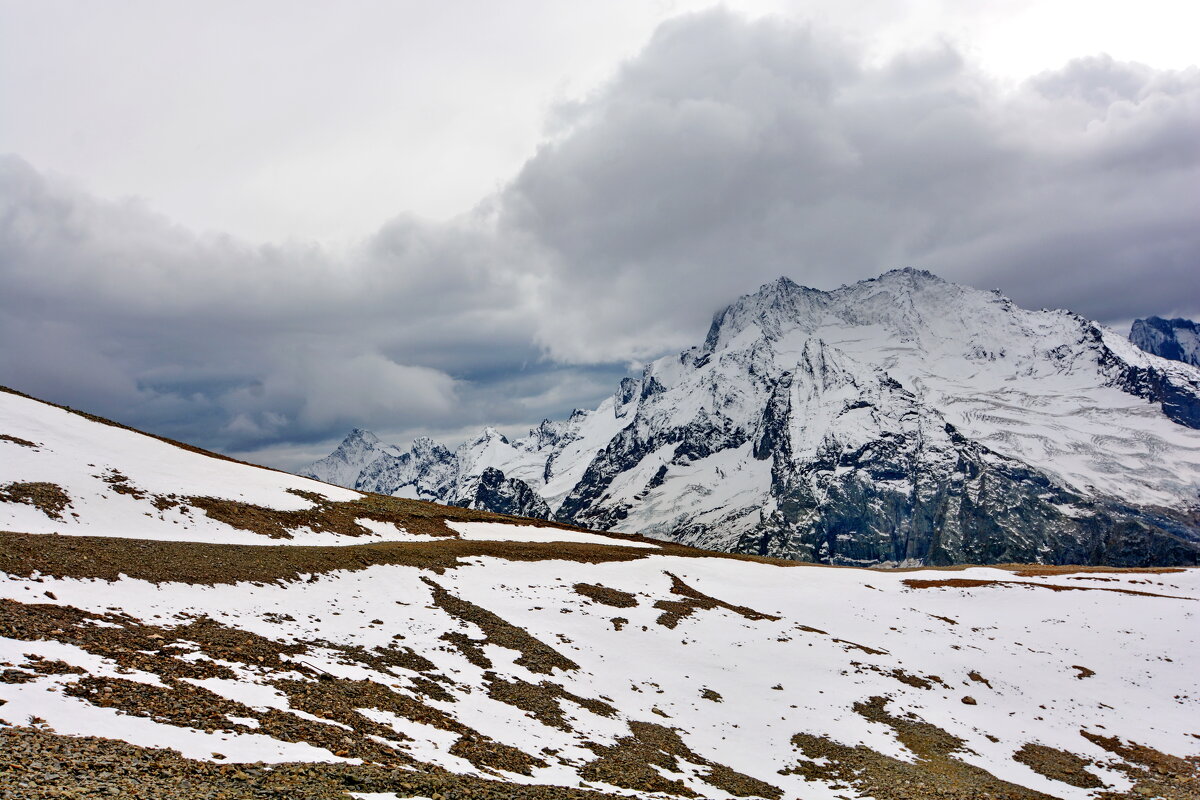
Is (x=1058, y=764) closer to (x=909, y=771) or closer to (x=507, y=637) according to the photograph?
(x=909, y=771)

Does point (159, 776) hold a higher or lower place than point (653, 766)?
higher

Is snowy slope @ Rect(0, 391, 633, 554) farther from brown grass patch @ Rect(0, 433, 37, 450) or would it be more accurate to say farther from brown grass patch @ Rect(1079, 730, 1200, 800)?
brown grass patch @ Rect(1079, 730, 1200, 800)

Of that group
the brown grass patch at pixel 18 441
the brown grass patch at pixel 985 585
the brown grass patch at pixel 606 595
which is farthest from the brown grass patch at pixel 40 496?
the brown grass patch at pixel 985 585

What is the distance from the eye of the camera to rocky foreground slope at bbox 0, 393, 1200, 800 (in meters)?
17.2

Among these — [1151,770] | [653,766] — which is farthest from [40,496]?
[1151,770]

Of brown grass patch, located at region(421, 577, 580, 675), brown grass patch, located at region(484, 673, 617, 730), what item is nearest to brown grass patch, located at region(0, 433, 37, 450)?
brown grass patch, located at region(421, 577, 580, 675)

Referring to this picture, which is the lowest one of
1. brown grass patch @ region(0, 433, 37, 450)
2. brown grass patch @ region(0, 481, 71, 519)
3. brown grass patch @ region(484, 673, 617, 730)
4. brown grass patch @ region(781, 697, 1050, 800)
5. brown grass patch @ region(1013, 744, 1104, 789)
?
brown grass patch @ region(1013, 744, 1104, 789)

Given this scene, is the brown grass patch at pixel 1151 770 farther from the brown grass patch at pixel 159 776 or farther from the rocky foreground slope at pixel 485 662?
the brown grass patch at pixel 159 776

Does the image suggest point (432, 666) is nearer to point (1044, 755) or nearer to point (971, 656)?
point (1044, 755)

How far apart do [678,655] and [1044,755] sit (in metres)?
19.2

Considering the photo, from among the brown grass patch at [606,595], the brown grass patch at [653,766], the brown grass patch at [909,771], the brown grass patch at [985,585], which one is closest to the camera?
the brown grass patch at [653,766]

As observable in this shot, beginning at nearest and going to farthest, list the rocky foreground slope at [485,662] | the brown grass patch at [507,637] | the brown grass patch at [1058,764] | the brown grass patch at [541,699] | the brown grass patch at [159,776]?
1. the brown grass patch at [159,776]
2. the rocky foreground slope at [485,662]
3. the brown grass patch at [541,699]
4. the brown grass patch at [1058,764]
5. the brown grass patch at [507,637]

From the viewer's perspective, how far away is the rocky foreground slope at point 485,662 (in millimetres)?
17219

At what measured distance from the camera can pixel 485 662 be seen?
1235 inches
